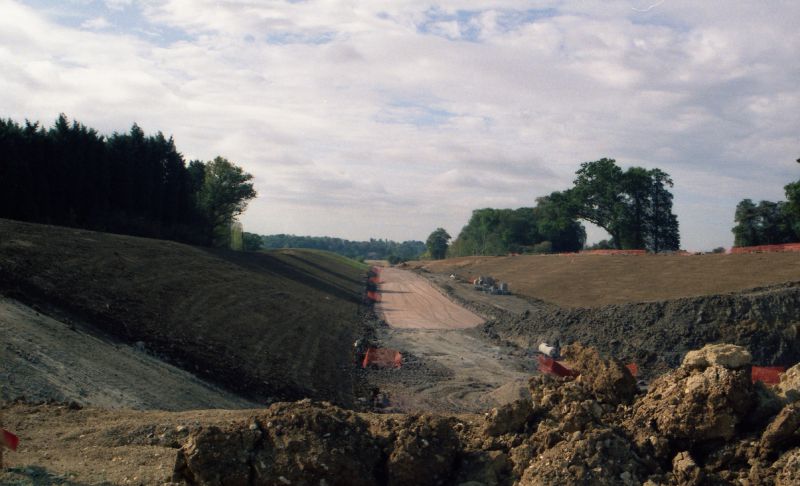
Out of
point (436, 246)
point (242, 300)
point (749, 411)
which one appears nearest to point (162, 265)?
point (242, 300)

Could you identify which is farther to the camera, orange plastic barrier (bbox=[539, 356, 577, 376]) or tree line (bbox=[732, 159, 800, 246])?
tree line (bbox=[732, 159, 800, 246])

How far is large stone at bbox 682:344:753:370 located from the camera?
6.86 m

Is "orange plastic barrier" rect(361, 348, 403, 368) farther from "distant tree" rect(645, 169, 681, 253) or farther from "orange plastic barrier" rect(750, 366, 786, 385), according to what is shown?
"distant tree" rect(645, 169, 681, 253)

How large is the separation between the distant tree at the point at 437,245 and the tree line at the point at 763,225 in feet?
360

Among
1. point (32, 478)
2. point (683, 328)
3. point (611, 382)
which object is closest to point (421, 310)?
point (683, 328)

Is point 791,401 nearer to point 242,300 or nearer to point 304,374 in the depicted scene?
point 304,374

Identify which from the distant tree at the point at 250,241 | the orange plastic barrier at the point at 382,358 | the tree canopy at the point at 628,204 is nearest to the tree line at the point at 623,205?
the tree canopy at the point at 628,204

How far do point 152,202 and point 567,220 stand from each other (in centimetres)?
5684

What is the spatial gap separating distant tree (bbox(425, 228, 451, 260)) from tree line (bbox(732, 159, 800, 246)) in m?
110

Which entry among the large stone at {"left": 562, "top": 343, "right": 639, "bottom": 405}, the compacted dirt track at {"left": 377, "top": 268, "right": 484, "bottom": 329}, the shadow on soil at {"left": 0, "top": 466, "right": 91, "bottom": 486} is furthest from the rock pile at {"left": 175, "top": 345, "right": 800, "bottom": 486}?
the compacted dirt track at {"left": 377, "top": 268, "right": 484, "bottom": 329}

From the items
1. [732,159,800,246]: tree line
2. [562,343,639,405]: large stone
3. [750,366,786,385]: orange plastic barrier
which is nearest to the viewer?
[562,343,639,405]: large stone

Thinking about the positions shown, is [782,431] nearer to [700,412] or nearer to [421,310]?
[700,412]

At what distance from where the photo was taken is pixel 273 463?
652 cm

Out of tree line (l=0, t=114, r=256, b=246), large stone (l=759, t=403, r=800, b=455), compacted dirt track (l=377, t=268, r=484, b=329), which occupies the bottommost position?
compacted dirt track (l=377, t=268, r=484, b=329)
